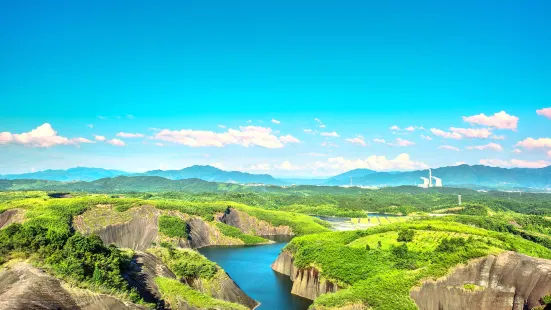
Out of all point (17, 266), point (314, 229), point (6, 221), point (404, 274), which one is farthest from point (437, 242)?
point (6, 221)

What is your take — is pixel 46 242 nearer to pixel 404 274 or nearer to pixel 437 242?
pixel 404 274

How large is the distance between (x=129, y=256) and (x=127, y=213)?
83.3 metres

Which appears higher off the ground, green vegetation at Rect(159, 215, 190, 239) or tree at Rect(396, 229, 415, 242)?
tree at Rect(396, 229, 415, 242)

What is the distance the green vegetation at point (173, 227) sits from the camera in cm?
12347

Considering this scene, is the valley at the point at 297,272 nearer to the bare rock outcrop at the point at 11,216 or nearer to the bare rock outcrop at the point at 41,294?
the bare rock outcrop at the point at 41,294

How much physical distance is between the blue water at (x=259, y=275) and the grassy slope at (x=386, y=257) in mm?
6336

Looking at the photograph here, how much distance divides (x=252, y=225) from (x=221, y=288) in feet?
334

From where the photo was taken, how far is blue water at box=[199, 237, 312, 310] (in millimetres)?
68125

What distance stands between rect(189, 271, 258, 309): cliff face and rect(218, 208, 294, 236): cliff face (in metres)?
92.8

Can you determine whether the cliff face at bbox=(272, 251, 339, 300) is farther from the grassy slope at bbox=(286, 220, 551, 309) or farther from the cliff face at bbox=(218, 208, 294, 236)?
the cliff face at bbox=(218, 208, 294, 236)

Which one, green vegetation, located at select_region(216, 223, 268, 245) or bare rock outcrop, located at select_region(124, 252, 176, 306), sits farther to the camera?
green vegetation, located at select_region(216, 223, 268, 245)

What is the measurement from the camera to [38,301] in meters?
30.4

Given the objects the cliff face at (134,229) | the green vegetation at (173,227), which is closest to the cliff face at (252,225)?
the cliff face at (134,229)

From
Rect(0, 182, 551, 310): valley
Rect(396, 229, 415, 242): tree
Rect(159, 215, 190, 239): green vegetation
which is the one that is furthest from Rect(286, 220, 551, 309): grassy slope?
Rect(159, 215, 190, 239): green vegetation
